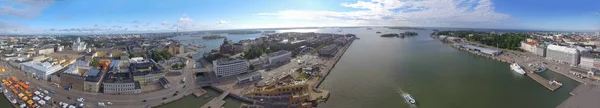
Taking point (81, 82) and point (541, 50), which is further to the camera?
point (541, 50)

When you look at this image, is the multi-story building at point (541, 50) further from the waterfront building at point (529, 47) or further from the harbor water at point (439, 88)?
the harbor water at point (439, 88)

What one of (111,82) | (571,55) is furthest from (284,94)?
(571,55)

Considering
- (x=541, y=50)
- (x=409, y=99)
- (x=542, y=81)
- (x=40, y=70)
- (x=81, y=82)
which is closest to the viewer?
(x=409, y=99)

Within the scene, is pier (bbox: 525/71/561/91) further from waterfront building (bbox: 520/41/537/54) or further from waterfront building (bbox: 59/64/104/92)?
waterfront building (bbox: 59/64/104/92)

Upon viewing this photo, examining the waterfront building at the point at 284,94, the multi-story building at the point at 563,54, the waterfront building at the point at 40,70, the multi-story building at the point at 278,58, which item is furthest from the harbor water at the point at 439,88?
the waterfront building at the point at 40,70

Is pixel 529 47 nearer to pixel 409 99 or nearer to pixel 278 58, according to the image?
pixel 409 99

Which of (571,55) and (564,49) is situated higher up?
(564,49)

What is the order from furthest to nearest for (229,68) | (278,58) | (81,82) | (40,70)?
1. (278,58)
2. (229,68)
3. (40,70)
4. (81,82)

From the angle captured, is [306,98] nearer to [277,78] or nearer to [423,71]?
[277,78]

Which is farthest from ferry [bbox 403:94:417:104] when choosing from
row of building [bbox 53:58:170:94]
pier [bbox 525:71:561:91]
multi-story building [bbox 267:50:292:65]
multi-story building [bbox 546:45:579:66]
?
multi-story building [bbox 546:45:579:66]
